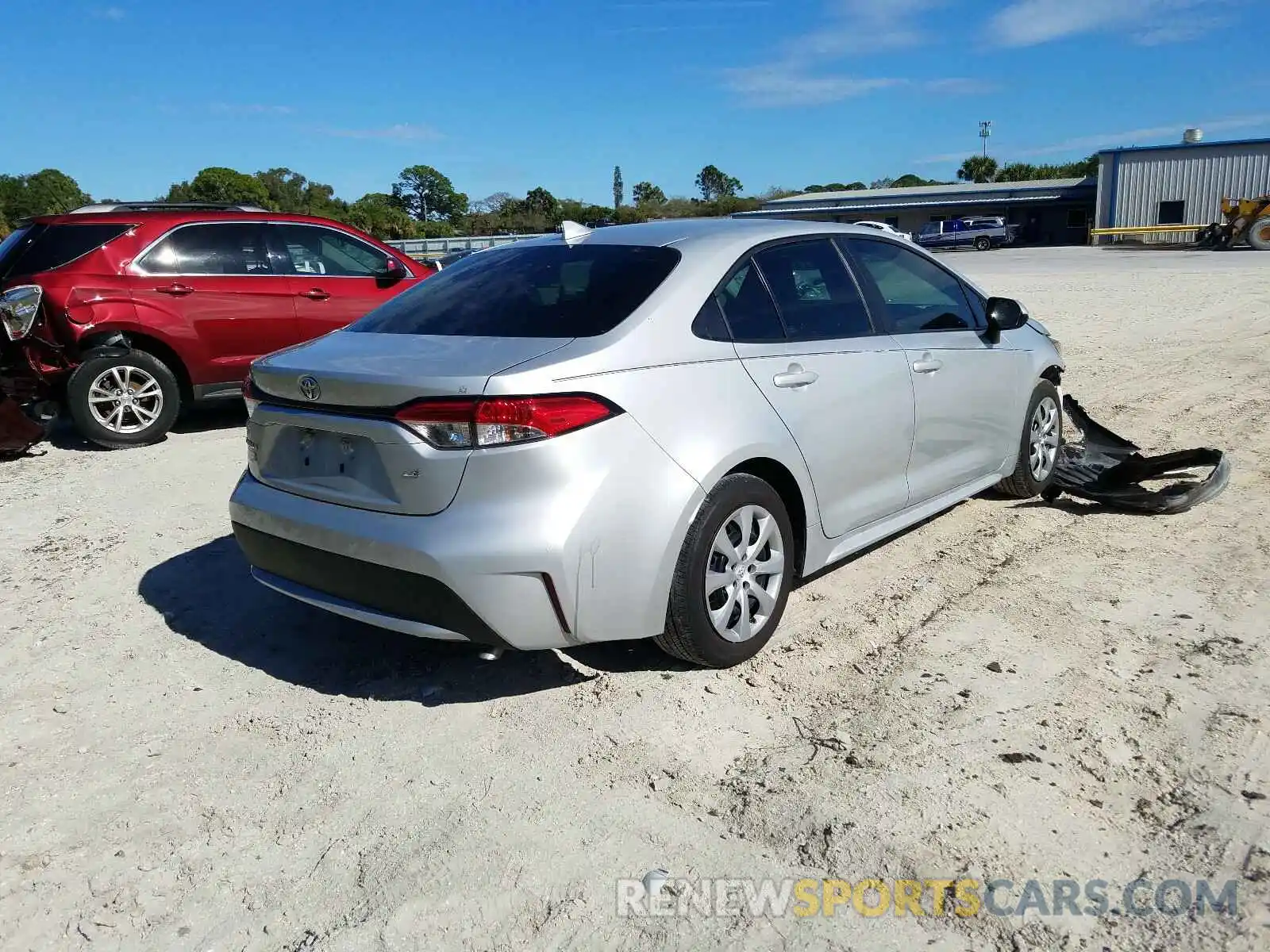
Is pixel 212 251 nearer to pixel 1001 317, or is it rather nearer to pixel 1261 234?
pixel 1001 317

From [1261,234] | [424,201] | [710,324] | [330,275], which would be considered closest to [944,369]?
[710,324]

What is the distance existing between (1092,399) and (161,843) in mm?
7989

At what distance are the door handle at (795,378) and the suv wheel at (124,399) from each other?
5.89m

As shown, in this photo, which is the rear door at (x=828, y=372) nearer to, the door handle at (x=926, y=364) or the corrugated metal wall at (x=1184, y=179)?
the door handle at (x=926, y=364)

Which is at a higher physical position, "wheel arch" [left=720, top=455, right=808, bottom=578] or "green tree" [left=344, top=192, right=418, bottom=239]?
"green tree" [left=344, top=192, right=418, bottom=239]

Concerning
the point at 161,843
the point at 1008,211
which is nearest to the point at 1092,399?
the point at 161,843

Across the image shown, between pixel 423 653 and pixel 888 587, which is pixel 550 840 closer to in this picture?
pixel 423 653

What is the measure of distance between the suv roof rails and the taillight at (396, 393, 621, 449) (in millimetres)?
6316

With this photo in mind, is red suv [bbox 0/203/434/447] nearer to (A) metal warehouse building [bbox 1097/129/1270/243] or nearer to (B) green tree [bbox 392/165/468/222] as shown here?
(A) metal warehouse building [bbox 1097/129/1270/243]

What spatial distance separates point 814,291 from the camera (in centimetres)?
430

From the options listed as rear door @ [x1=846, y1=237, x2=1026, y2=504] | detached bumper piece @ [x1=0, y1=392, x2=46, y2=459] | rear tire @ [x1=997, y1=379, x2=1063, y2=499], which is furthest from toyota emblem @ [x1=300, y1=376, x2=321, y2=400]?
detached bumper piece @ [x1=0, y1=392, x2=46, y2=459]

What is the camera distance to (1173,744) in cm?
315

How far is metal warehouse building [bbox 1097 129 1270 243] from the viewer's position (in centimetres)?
4972

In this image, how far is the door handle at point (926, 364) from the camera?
4609 millimetres
